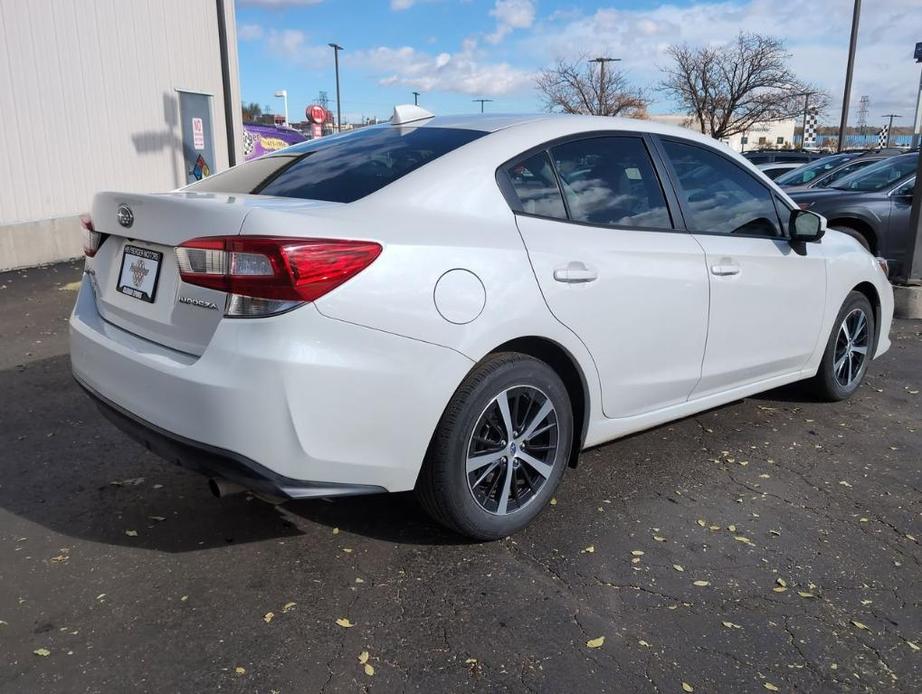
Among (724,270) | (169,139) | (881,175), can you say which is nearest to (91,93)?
(169,139)

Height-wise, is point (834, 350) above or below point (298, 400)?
below

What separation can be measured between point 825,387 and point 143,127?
1155 cm

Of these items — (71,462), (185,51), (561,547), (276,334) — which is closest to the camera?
(276,334)

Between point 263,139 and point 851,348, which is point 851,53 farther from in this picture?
point 851,348

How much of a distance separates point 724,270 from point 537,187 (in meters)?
1.18

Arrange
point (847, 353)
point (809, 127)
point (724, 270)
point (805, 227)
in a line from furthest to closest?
point (809, 127), point (847, 353), point (805, 227), point (724, 270)

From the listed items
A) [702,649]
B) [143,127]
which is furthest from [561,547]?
[143,127]

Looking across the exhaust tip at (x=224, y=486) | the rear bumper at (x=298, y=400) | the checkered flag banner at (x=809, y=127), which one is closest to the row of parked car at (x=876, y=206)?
the rear bumper at (x=298, y=400)

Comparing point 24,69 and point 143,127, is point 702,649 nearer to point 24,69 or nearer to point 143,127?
point 24,69

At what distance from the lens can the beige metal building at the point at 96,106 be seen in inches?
396

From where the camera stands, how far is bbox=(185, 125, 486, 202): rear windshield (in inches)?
120

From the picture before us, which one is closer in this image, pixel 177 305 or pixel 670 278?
pixel 177 305

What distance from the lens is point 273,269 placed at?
249 cm

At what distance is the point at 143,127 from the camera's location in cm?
1276
